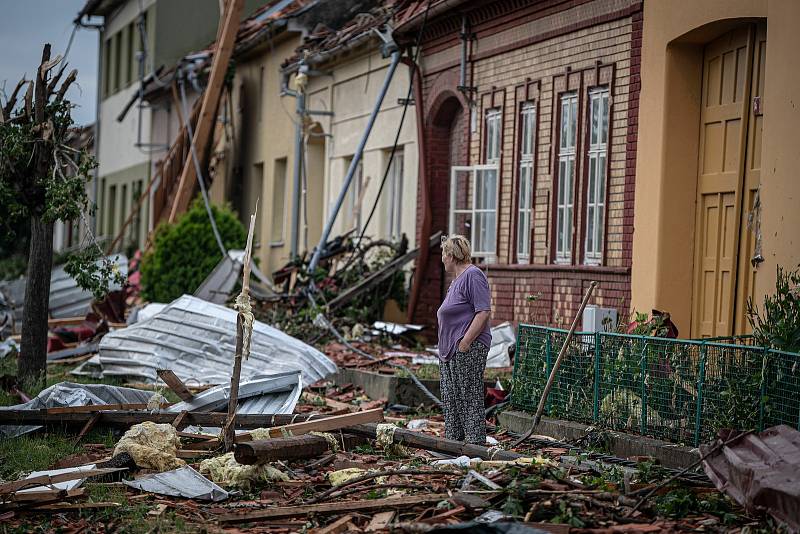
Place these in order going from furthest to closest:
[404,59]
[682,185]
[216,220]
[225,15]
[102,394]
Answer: [225,15], [216,220], [404,59], [682,185], [102,394]

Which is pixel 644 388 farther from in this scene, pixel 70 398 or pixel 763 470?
pixel 70 398

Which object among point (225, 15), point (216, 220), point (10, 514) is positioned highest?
point (225, 15)

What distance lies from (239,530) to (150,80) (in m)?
28.7

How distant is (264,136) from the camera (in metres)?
27.3

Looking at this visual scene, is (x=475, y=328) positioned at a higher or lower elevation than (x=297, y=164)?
lower

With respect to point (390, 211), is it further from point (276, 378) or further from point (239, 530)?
point (239, 530)

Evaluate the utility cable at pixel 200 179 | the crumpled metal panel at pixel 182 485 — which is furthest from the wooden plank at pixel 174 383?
the utility cable at pixel 200 179

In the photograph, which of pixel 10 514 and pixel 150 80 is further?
pixel 150 80

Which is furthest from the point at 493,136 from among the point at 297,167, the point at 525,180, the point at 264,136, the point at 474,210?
the point at 264,136

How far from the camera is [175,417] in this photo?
1102 centimetres

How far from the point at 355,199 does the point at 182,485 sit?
46.6ft

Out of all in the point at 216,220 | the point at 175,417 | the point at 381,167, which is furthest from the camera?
the point at 216,220

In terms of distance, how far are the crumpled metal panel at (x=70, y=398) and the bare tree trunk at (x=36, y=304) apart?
70.8 inches

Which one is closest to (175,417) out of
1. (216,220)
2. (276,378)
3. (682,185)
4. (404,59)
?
(276,378)
